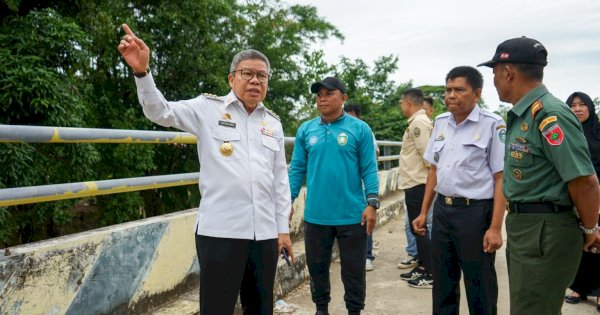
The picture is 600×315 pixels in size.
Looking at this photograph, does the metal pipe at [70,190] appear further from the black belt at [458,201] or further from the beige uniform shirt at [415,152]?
the beige uniform shirt at [415,152]

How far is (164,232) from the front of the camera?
3.04m

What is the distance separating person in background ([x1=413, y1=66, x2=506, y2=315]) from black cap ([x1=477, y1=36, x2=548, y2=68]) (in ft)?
2.58

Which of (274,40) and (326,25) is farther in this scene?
(326,25)

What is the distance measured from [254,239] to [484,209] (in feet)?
5.19

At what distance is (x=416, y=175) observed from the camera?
486 cm

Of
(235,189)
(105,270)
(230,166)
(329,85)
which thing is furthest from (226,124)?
(329,85)

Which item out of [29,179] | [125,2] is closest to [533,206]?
[29,179]

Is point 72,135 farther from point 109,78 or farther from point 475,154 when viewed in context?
point 109,78

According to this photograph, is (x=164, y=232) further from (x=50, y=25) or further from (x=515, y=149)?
(x=50, y=25)

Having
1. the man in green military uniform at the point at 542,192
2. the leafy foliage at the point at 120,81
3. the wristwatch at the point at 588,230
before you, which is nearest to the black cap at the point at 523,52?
the man in green military uniform at the point at 542,192

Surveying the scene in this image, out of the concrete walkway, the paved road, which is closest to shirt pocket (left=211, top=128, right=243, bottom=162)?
the concrete walkway

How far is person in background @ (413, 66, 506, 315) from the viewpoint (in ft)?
9.80

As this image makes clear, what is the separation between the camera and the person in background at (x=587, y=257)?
3.91 meters

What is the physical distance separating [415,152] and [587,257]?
5.94 feet
